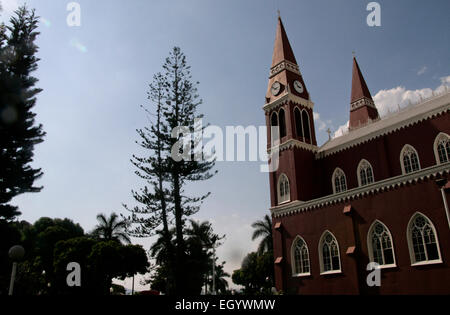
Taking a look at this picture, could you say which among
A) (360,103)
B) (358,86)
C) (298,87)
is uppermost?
(358,86)

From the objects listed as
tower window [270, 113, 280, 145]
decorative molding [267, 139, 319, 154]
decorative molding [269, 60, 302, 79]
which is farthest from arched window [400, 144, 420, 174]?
decorative molding [269, 60, 302, 79]

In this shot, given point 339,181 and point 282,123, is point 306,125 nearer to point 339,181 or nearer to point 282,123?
point 282,123

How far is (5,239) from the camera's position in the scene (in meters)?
20.7

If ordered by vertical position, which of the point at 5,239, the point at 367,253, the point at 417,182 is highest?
the point at 417,182

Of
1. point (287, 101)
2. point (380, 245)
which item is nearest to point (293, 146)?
point (287, 101)

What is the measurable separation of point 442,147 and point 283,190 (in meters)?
11.3

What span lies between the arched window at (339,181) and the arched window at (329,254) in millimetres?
6334

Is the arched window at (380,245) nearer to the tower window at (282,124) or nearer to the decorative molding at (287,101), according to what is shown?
the tower window at (282,124)

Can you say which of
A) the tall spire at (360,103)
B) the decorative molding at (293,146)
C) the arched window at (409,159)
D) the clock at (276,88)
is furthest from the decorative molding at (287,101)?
the arched window at (409,159)

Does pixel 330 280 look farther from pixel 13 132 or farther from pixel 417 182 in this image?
pixel 13 132

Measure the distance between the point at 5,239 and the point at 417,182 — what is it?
23.4 m

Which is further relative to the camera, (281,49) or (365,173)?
(281,49)

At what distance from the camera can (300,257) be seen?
76.8 feet
